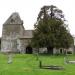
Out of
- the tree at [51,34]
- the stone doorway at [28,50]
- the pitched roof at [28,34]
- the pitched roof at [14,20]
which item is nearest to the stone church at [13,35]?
the pitched roof at [14,20]

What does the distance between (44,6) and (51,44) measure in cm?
1404

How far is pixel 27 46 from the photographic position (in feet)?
319

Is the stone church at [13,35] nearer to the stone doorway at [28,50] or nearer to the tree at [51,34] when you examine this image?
the stone doorway at [28,50]

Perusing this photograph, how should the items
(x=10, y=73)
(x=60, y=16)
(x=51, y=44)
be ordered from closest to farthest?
(x=10, y=73) → (x=51, y=44) → (x=60, y=16)

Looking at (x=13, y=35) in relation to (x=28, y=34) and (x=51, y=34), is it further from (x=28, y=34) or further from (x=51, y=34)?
(x=51, y=34)

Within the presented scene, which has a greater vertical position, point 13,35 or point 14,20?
point 14,20

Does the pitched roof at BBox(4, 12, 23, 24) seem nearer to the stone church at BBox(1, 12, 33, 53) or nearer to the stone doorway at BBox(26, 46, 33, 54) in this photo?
the stone church at BBox(1, 12, 33, 53)

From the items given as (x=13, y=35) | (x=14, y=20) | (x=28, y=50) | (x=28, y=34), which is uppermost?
(x=14, y=20)

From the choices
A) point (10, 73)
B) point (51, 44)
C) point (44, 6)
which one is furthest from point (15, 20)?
point (10, 73)

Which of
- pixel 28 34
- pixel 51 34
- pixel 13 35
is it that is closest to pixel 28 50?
pixel 28 34

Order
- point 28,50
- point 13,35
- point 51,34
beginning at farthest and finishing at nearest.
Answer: point 28,50 < point 13,35 < point 51,34

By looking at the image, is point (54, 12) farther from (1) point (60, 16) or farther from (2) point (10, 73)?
(2) point (10, 73)

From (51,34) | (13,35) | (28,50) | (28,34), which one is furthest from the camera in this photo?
(28,34)

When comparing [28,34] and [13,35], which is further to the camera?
[28,34]
